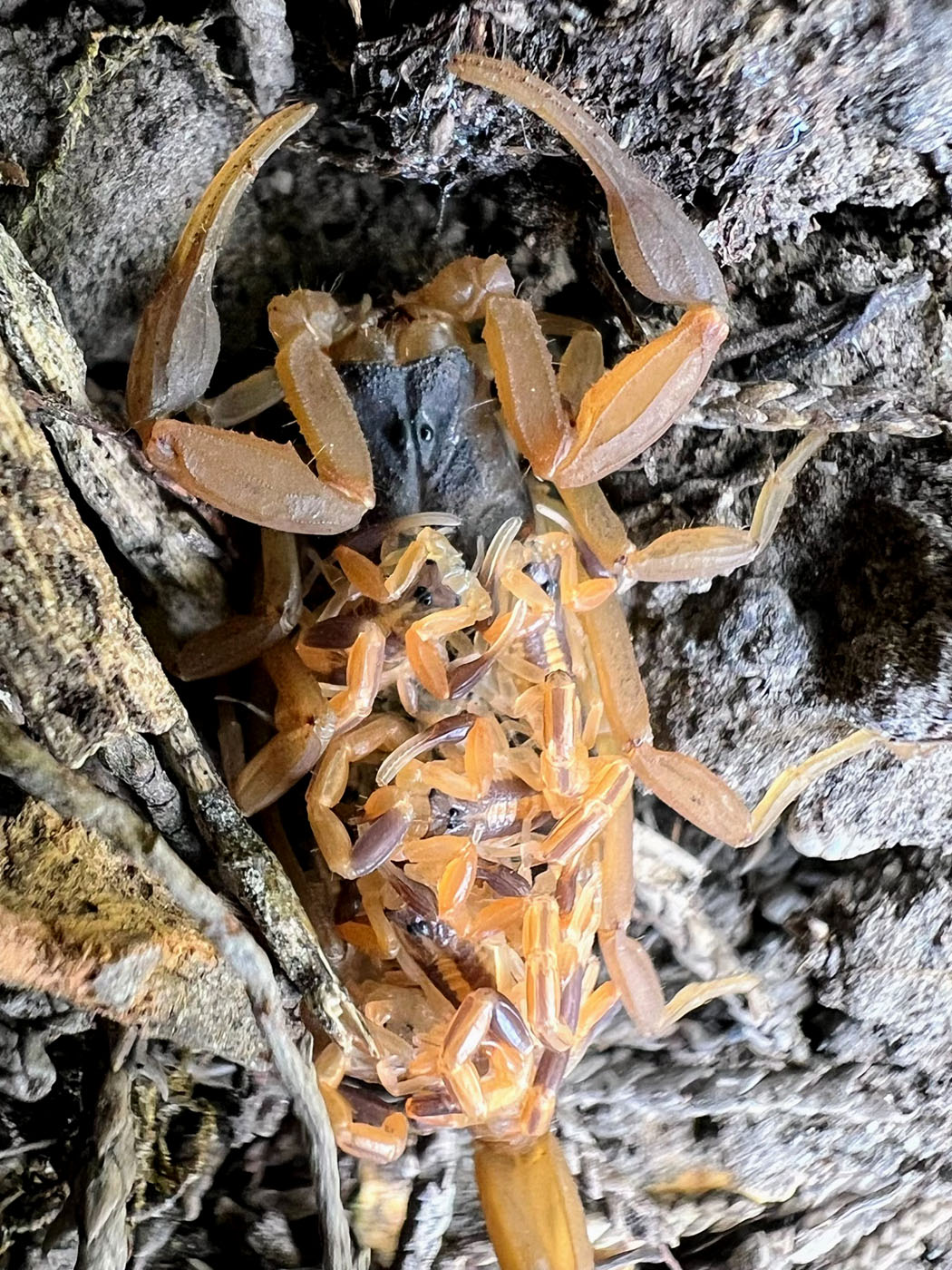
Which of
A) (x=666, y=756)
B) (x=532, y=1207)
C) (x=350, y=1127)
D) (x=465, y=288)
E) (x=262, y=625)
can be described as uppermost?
(x=465, y=288)

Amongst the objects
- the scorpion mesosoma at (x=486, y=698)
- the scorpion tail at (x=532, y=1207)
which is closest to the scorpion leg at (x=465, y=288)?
the scorpion mesosoma at (x=486, y=698)

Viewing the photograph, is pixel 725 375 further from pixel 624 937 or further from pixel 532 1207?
pixel 532 1207

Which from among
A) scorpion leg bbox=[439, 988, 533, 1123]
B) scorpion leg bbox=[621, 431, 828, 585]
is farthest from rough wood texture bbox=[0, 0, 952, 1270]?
scorpion leg bbox=[439, 988, 533, 1123]

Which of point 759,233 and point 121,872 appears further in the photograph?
point 759,233

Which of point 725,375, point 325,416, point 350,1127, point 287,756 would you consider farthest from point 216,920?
point 725,375

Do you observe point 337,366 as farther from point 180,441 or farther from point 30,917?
point 30,917

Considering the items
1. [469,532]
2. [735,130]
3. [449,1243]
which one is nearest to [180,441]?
[469,532]

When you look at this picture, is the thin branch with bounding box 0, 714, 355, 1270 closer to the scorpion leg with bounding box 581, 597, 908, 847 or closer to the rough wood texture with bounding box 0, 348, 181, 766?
the rough wood texture with bounding box 0, 348, 181, 766
